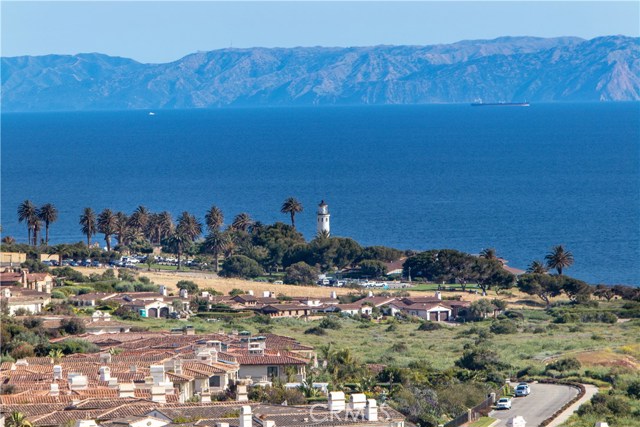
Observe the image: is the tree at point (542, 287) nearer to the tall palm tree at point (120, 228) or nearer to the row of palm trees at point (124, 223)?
the row of palm trees at point (124, 223)

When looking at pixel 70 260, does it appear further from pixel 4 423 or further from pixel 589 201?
pixel 589 201

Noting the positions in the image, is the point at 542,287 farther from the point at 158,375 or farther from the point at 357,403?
the point at 357,403

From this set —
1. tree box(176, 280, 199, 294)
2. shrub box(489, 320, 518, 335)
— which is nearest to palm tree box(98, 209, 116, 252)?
tree box(176, 280, 199, 294)

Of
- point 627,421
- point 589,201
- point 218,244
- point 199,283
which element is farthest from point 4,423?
point 589,201

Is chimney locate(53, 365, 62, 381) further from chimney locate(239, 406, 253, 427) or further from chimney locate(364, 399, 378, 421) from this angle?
chimney locate(239, 406, 253, 427)

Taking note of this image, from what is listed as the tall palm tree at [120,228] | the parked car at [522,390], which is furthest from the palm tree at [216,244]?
the parked car at [522,390]

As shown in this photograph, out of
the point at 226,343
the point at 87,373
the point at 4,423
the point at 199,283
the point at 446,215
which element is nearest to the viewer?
the point at 4,423
